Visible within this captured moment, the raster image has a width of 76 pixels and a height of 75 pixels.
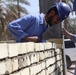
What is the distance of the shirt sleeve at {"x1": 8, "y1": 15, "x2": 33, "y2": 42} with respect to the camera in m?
4.37

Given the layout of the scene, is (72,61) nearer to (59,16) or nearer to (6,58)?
(59,16)

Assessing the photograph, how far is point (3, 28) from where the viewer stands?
21812mm

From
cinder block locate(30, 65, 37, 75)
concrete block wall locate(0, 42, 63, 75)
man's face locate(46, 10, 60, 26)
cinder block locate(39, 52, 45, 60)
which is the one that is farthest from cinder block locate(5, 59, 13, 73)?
man's face locate(46, 10, 60, 26)

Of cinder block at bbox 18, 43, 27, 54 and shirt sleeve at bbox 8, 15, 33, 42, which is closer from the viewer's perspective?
cinder block at bbox 18, 43, 27, 54

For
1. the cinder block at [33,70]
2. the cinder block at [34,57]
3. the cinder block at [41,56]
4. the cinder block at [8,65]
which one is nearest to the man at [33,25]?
the cinder block at [41,56]

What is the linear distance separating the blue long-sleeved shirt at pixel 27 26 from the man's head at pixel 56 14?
0.14 meters

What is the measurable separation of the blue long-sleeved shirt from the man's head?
5.5 inches

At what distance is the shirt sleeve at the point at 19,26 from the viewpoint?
4.37 m

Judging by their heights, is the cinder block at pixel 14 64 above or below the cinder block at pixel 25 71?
above

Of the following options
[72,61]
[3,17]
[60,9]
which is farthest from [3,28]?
[60,9]

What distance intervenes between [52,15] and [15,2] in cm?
1990

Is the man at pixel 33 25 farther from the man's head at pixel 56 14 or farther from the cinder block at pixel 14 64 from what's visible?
the cinder block at pixel 14 64

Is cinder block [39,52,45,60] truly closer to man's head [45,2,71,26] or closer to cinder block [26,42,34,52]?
cinder block [26,42,34,52]

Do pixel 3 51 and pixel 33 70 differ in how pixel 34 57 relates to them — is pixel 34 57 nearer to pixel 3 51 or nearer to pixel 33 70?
pixel 33 70
